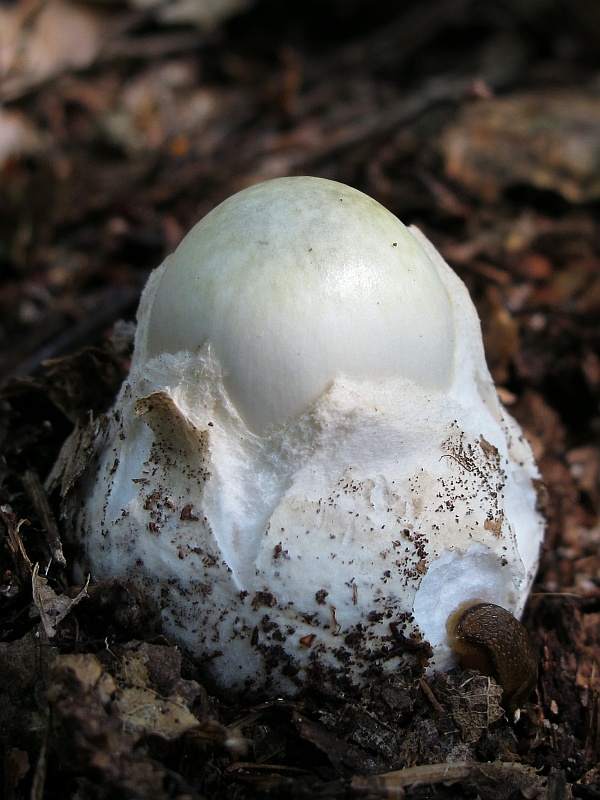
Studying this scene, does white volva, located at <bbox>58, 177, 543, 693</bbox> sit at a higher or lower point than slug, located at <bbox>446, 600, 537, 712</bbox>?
higher

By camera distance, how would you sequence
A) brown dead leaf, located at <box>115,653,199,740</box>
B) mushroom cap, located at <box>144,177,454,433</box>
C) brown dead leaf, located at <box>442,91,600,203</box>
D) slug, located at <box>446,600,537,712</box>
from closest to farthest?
brown dead leaf, located at <box>115,653,199,740</box>
mushroom cap, located at <box>144,177,454,433</box>
slug, located at <box>446,600,537,712</box>
brown dead leaf, located at <box>442,91,600,203</box>

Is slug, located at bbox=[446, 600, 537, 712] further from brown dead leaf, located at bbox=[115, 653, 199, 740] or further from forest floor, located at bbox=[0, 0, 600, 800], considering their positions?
brown dead leaf, located at bbox=[115, 653, 199, 740]

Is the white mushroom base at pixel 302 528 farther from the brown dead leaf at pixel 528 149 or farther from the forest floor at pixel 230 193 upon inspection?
the brown dead leaf at pixel 528 149

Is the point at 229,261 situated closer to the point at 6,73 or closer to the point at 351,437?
the point at 351,437

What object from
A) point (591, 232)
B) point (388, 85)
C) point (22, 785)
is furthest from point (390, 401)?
point (388, 85)

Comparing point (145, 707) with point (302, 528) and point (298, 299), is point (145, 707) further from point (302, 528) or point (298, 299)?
point (298, 299)

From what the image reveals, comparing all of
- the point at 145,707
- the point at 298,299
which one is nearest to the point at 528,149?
the point at 298,299

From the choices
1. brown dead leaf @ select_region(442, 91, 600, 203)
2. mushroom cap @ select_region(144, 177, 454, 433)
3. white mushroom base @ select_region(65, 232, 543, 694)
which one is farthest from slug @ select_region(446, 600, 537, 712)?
brown dead leaf @ select_region(442, 91, 600, 203)
